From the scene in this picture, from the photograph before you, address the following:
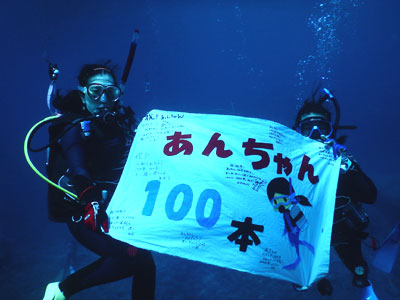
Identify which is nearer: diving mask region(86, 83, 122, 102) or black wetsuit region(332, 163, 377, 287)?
diving mask region(86, 83, 122, 102)

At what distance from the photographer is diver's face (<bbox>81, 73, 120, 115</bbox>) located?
313 cm

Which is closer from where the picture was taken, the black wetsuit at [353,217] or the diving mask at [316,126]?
the black wetsuit at [353,217]

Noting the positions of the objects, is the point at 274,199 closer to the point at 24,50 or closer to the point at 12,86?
the point at 24,50

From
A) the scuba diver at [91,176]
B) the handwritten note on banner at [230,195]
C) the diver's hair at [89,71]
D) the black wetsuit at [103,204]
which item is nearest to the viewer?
the handwritten note on banner at [230,195]

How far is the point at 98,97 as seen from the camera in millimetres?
3133

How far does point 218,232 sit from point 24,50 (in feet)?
140

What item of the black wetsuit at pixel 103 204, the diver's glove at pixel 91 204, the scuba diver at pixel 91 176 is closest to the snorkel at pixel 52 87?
the scuba diver at pixel 91 176

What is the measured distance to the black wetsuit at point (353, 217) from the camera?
3.28 meters

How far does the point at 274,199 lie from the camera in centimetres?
222

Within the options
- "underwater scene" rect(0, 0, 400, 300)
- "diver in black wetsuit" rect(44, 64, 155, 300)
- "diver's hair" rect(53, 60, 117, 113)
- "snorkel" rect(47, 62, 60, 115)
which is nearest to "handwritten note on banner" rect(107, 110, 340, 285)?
"underwater scene" rect(0, 0, 400, 300)

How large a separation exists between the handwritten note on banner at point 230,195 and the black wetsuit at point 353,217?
0.96 metres

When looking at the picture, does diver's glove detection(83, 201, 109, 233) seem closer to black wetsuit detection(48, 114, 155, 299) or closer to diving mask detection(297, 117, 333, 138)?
black wetsuit detection(48, 114, 155, 299)

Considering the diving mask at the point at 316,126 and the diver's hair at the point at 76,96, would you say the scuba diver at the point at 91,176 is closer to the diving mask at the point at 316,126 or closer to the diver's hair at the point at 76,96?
the diver's hair at the point at 76,96

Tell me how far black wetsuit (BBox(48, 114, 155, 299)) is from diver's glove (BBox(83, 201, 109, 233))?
169 mm
